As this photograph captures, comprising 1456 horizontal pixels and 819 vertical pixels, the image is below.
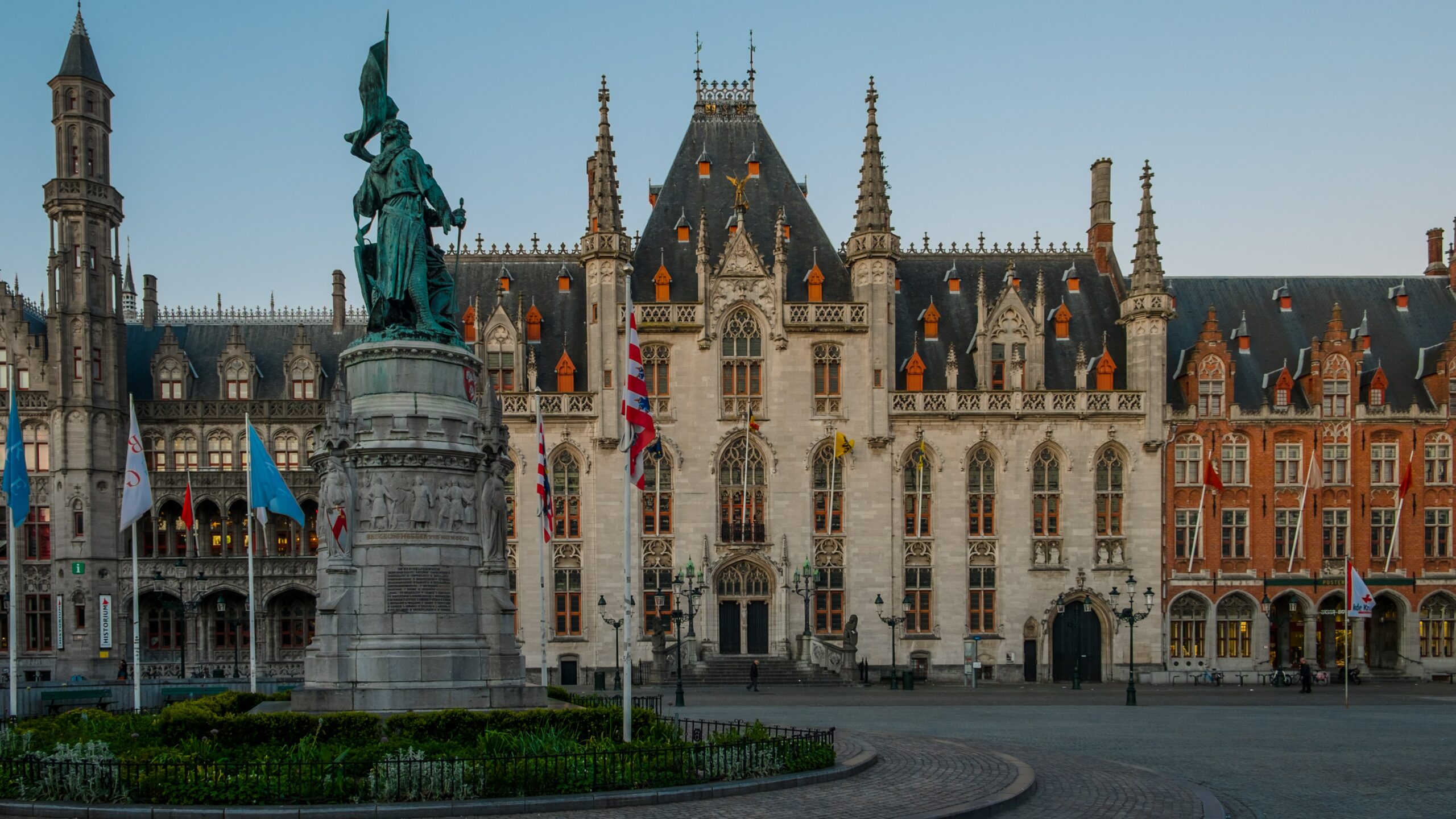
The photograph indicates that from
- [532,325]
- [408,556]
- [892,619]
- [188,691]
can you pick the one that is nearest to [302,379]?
[532,325]

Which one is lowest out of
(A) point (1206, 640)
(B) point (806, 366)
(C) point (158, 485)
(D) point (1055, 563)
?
(A) point (1206, 640)

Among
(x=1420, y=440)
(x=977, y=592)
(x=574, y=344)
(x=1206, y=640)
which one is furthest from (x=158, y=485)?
(x=1420, y=440)

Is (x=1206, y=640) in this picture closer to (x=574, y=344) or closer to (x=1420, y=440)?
(x=1420, y=440)

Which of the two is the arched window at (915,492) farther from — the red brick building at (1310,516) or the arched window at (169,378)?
the arched window at (169,378)

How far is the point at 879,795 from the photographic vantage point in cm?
1981

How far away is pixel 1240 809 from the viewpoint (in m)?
19.8

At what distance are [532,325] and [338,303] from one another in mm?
11737

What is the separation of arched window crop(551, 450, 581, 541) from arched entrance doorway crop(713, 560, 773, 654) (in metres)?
6.50

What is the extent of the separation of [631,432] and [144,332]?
46983 mm

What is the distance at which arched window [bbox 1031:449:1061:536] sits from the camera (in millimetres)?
58062

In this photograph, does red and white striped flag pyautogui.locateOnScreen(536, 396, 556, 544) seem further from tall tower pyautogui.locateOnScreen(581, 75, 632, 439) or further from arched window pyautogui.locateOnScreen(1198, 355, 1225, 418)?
arched window pyautogui.locateOnScreen(1198, 355, 1225, 418)

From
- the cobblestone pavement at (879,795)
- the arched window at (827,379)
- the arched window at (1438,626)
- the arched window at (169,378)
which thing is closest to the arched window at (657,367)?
the arched window at (827,379)

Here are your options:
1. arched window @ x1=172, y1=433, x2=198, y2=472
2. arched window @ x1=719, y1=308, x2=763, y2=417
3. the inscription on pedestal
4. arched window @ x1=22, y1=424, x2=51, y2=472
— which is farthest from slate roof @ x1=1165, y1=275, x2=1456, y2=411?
arched window @ x1=22, y1=424, x2=51, y2=472

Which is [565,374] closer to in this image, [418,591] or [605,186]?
[605,186]
